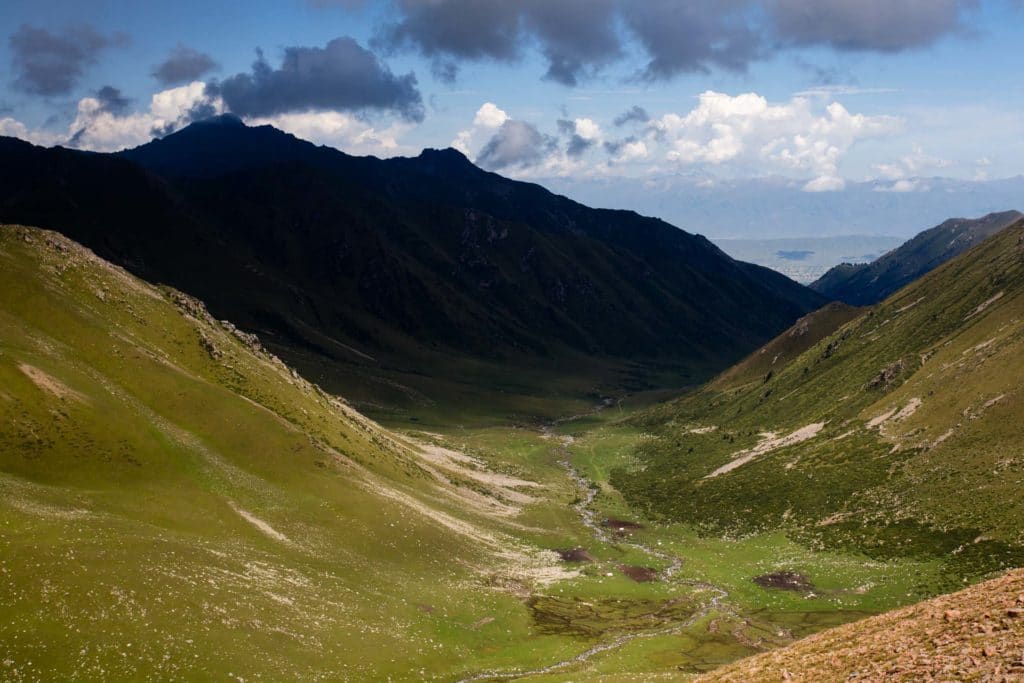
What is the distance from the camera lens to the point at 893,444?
399ft

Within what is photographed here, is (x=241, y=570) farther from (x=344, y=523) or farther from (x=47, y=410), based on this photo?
(x=47, y=410)

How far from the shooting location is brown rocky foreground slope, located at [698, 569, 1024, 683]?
2970cm

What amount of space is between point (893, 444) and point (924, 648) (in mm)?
97548

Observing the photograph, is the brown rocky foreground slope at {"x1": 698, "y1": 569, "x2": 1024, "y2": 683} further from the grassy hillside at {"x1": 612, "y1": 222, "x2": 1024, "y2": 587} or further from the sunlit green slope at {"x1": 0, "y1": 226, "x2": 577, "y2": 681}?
the grassy hillside at {"x1": 612, "y1": 222, "x2": 1024, "y2": 587}

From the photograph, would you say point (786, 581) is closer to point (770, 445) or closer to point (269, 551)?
point (269, 551)

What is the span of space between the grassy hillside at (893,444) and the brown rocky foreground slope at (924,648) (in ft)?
154

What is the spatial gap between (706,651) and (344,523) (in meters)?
40.2

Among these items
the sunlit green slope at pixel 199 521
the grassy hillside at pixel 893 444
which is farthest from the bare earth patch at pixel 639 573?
the grassy hillside at pixel 893 444

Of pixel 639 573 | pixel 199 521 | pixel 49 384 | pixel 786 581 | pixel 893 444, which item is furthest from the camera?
pixel 893 444

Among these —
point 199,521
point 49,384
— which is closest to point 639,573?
point 199,521

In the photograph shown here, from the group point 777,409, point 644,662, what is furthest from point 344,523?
point 777,409

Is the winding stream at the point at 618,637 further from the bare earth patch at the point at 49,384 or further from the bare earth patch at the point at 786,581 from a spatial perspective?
the bare earth patch at the point at 49,384

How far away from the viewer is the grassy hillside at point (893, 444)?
94.2 meters

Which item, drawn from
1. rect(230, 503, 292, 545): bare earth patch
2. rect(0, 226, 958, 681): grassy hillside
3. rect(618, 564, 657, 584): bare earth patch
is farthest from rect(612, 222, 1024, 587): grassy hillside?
rect(230, 503, 292, 545): bare earth patch
